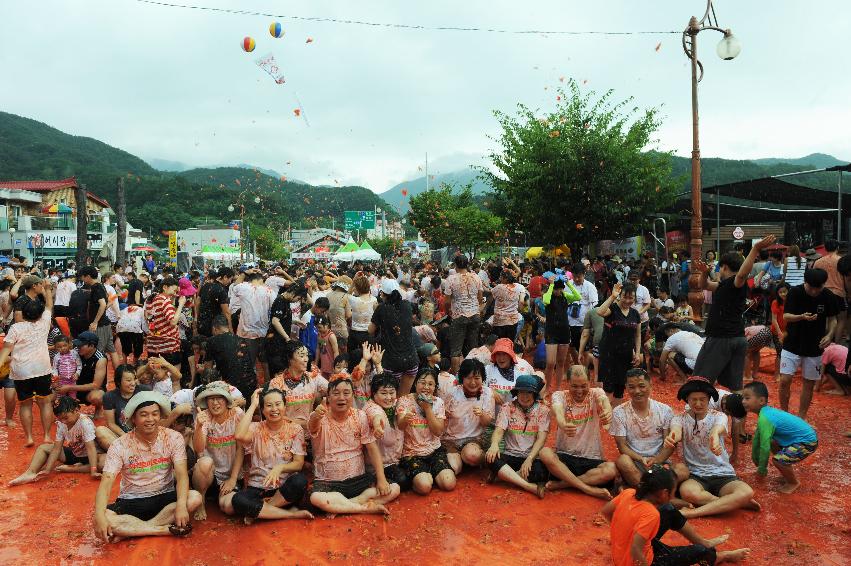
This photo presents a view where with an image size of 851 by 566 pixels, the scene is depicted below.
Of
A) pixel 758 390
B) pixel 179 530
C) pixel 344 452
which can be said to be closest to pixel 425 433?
pixel 344 452

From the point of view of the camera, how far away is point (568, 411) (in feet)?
17.1

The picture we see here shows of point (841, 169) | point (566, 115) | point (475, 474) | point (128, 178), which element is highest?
point (128, 178)

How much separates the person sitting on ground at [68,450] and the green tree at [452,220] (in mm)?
20135

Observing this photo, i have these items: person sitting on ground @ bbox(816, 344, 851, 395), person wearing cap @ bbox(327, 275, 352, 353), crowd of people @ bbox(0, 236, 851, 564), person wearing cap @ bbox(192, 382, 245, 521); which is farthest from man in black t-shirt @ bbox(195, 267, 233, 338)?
person sitting on ground @ bbox(816, 344, 851, 395)

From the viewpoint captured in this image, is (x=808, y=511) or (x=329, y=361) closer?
(x=808, y=511)

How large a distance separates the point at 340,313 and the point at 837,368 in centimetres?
672

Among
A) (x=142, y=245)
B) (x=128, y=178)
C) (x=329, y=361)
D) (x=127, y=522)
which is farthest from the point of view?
(x=128, y=178)

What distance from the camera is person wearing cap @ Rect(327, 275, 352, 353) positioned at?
8.35 m

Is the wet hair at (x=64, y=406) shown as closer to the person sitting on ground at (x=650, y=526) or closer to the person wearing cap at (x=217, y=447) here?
the person wearing cap at (x=217, y=447)

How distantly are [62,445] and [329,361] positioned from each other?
316cm

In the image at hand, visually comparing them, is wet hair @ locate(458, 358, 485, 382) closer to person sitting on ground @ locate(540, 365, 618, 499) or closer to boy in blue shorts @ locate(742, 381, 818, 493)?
person sitting on ground @ locate(540, 365, 618, 499)

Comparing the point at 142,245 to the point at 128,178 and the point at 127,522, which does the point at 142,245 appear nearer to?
the point at 128,178

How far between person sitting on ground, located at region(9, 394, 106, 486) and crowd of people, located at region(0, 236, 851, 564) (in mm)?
18

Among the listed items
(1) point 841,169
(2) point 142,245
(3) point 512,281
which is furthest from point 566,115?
(2) point 142,245
